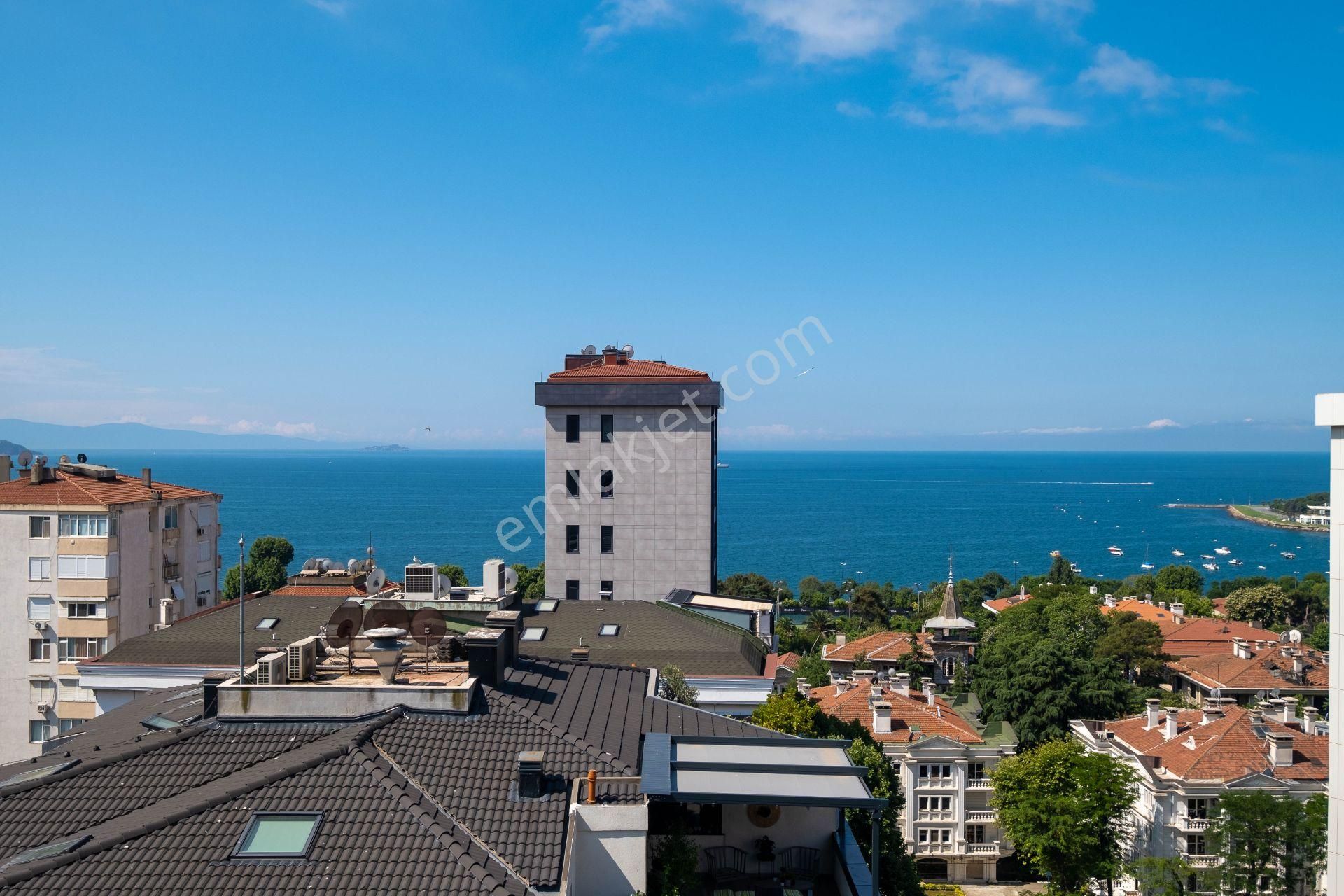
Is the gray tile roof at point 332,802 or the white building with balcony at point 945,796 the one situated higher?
the gray tile roof at point 332,802

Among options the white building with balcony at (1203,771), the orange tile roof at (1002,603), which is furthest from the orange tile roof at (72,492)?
the orange tile roof at (1002,603)

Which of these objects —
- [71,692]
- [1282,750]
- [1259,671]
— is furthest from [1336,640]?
[1259,671]

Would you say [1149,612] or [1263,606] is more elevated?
[1149,612]

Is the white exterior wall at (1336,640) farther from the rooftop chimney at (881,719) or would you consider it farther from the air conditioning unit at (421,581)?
the rooftop chimney at (881,719)

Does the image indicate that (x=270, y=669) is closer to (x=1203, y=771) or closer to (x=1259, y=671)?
(x=1203, y=771)

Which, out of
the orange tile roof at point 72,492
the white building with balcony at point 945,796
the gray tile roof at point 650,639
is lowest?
→ the white building with balcony at point 945,796

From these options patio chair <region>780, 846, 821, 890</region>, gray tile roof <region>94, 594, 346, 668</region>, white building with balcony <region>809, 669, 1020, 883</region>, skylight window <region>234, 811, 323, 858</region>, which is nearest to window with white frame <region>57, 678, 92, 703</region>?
gray tile roof <region>94, 594, 346, 668</region>
